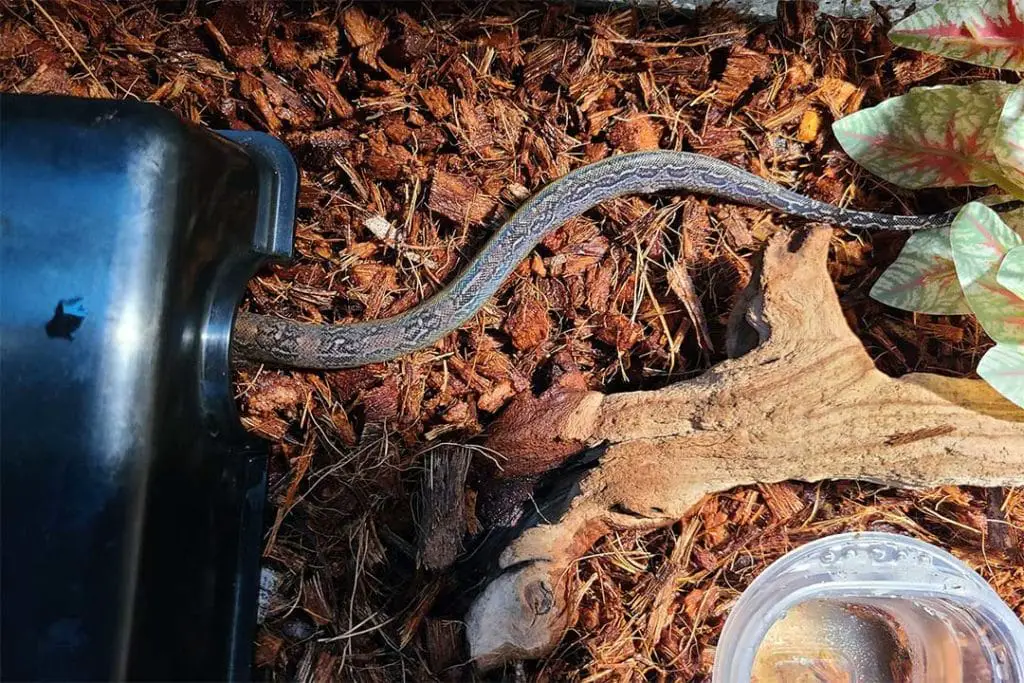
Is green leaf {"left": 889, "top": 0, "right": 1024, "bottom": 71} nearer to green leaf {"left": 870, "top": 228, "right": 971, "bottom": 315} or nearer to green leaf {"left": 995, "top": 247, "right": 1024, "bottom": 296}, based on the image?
green leaf {"left": 870, "top": 228, "right": 971, "bottom": 315}

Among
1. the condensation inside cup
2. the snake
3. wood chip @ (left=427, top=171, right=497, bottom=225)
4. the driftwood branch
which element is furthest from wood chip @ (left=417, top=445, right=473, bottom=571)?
the condensation inside cup

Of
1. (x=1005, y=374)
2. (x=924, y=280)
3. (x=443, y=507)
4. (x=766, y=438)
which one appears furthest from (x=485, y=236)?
(x=1005, y=374)

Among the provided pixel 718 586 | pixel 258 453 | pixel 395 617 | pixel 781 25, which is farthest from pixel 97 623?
pixel 781 25

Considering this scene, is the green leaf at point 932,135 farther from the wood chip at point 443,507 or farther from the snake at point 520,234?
the wood chip at point 443,507

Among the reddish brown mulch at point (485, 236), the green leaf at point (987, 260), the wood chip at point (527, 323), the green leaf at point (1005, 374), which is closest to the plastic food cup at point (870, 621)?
the reddish brown mulch at point (485, 236)

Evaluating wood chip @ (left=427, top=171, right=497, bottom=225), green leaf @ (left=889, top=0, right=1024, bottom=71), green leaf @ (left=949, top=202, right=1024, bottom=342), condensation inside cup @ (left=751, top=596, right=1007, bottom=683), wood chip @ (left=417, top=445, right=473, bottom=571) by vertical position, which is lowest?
condensation inside cup @ (left=751, top=596, right=1007, bottom=683)

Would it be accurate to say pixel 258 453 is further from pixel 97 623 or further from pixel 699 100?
pixel 699 100

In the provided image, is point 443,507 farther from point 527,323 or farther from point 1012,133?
point 1012,133
